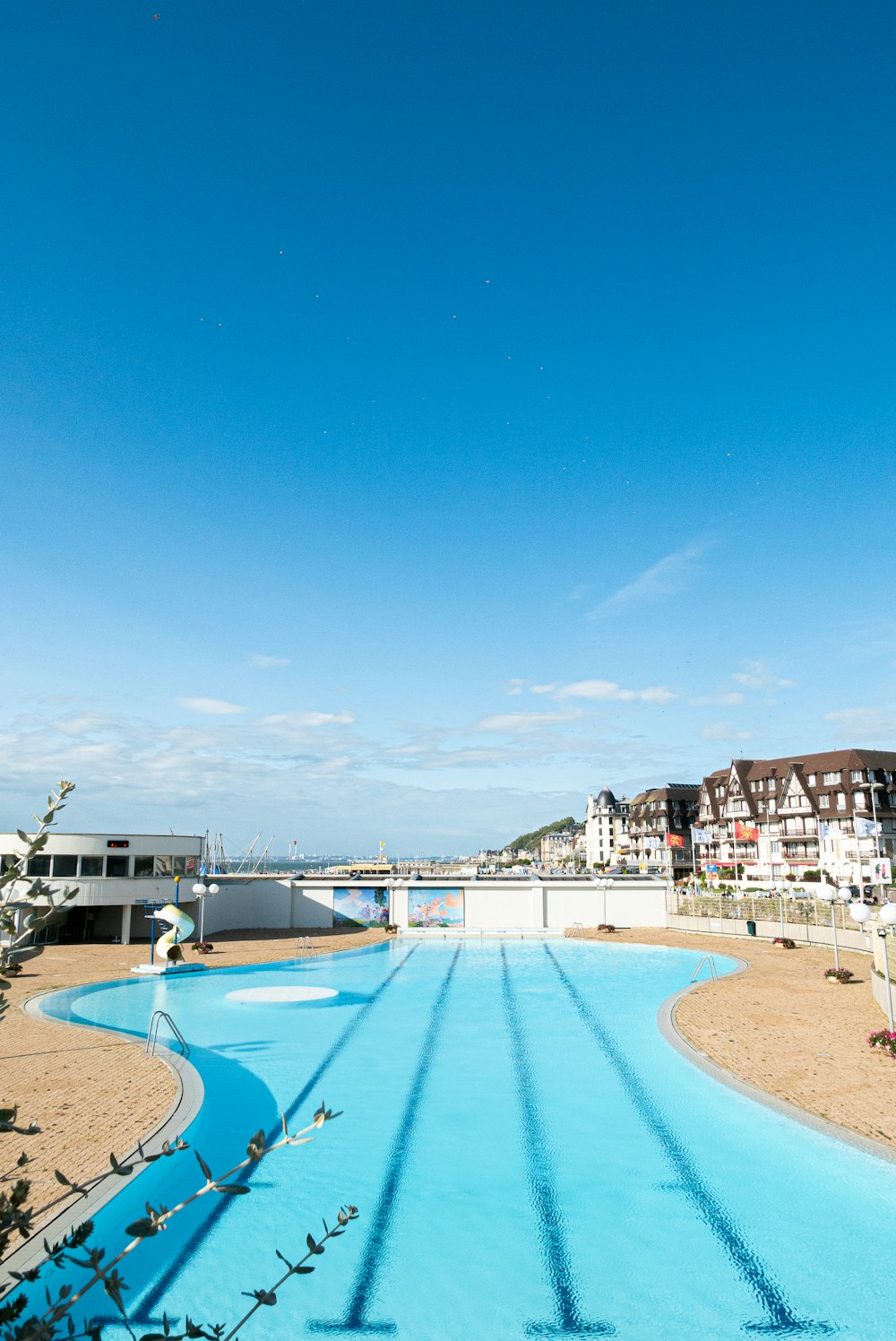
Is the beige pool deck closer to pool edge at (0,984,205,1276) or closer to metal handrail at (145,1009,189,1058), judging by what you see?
pool edge at (0,984,205,1276)

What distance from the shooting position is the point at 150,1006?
25297 mm

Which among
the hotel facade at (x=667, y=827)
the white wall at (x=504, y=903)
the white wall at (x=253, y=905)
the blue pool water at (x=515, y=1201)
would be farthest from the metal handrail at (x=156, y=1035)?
the hotel facade at (x=667, y=827)

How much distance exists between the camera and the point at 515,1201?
11.9 m

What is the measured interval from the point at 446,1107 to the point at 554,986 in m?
14.5

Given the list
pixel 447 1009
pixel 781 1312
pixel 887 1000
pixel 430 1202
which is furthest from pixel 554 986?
pixel 781 1312

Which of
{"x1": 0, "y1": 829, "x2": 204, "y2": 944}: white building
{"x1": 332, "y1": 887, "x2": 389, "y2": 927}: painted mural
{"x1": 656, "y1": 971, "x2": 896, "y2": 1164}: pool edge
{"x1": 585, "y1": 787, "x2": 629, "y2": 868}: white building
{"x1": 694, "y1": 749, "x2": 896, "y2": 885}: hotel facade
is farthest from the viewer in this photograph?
{"x1": 585, "y1": 787, "x2": 629, "y2": 868}: white building

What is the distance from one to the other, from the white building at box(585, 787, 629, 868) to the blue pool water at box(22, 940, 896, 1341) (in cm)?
11469

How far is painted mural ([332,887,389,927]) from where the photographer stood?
162 ft

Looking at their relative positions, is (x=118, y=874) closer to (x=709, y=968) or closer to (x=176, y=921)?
(x=176, y=921)

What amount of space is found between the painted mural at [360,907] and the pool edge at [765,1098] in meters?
29.6

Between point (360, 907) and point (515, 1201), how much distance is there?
1539 inches

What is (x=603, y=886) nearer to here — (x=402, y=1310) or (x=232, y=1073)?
(x=232, y=1073)

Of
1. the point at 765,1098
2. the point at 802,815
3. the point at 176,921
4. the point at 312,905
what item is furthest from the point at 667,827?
the point at 765,1098

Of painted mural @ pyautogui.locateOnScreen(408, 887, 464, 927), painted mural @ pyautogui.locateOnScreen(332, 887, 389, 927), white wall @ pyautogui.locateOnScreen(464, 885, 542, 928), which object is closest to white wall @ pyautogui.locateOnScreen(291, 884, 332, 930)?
painted mural @ pyautogui.locateOnScreen(332, 887, 389, 927)
